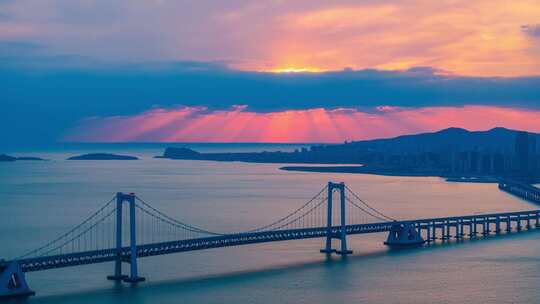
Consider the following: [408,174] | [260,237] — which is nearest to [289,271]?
[260,237]

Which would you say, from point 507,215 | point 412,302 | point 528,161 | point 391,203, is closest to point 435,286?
point 412,302

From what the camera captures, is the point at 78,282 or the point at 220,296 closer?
the point at 220,296

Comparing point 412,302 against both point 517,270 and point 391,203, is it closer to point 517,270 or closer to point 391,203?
point 517,270

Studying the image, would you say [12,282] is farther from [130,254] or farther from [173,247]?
[173,247]

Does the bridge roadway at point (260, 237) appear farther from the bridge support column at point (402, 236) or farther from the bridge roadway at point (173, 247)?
the bridge support column at point (402, 236)

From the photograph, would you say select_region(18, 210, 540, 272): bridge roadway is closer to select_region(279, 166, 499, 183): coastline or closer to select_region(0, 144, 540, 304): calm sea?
select_region(0, 144, 540, 304): calm sea

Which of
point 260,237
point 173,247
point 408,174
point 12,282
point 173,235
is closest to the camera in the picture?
point 12,282
